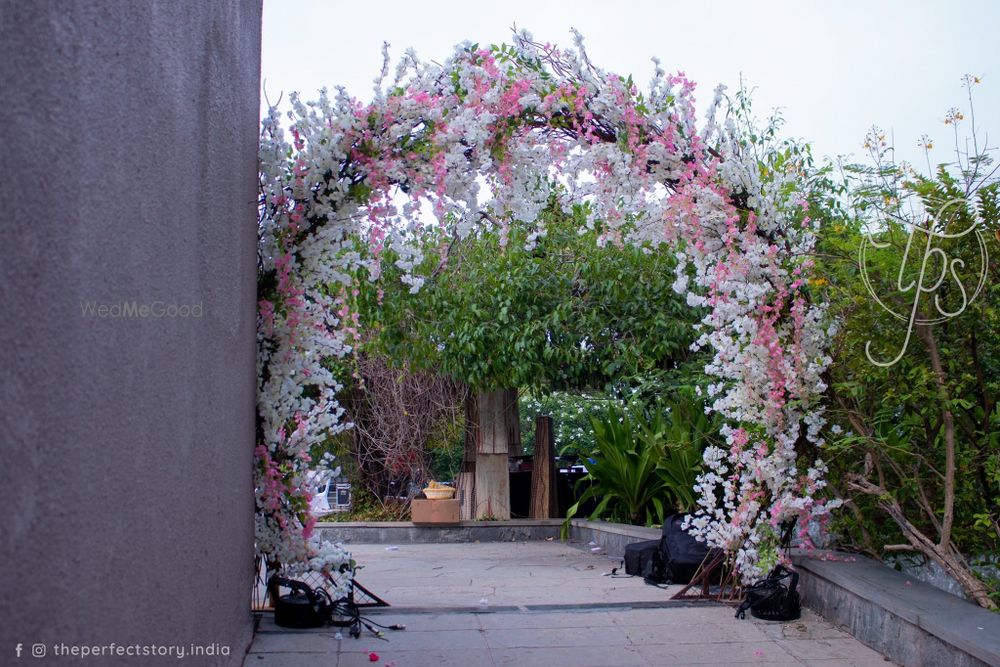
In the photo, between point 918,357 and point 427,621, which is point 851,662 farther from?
point 427,621

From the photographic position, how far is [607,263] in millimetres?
7535

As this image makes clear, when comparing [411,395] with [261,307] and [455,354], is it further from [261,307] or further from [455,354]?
[261,307]

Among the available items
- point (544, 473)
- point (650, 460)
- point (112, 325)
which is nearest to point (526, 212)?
point (112, 325)

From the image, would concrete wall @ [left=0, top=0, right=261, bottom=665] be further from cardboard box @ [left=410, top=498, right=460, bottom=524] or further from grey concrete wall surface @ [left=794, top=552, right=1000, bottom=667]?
cardboard box @ [left=410, top=498, right=460, bottom=524]

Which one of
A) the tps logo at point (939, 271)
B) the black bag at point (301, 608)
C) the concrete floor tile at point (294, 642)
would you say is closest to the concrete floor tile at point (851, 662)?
the tps logo at point (939, 271)

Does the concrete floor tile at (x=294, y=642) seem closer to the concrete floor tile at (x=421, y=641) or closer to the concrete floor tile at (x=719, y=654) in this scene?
the concrete floor tile at (x=421, y=641)

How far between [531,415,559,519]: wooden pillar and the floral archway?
4.73 metres

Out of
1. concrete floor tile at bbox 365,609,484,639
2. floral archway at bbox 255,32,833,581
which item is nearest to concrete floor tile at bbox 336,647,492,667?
concrete floor tile at bbox 365,609,484,639

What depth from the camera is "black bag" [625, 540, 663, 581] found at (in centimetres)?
511

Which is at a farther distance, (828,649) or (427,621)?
(427,621)

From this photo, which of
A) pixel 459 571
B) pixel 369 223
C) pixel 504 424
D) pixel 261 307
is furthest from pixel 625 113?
pixel 504 424

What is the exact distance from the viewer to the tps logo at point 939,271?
3490 mm

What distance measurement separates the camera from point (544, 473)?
913 cm

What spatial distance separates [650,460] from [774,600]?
2892 millimetres
